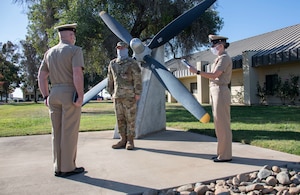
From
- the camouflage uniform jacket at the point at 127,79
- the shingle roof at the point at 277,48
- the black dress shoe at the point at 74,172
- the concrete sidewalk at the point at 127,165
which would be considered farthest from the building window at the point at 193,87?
the black dress shoe at the point at 74,172

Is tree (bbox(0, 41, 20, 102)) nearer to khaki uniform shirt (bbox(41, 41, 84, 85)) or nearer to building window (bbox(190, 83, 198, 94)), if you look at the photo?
building window (bbox(190, 83, 198, 94))

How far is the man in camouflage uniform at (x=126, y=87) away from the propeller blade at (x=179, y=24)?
59.0 inches

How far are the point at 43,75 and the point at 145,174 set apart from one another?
1.88m

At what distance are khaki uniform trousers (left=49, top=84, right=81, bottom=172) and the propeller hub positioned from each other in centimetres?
288

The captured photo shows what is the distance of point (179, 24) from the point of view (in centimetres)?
650

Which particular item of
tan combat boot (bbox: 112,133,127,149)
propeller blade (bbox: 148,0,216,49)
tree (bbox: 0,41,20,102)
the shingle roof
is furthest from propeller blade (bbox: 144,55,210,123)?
tree (bbox: 0,41,20,102)

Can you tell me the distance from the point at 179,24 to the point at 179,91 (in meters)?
1.89

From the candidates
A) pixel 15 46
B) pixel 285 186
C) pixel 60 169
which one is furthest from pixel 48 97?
pixel 15 46

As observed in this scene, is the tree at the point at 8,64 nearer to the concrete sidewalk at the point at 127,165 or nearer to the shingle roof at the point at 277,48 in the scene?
the shingle roof at the point at 277,48

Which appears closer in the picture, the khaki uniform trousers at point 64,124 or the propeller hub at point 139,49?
the khaki uniform trousers at point 64,124

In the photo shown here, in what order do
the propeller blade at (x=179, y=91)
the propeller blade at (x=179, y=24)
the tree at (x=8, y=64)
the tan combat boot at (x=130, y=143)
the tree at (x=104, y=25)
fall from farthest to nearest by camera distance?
1. the tree at (x=8, y=64)
2. the tree at (x=104, y=25)
3. the propeller blade at (x=179, y=24)
4. the tan combat boot at (x=130, y=143)
5. the propeller blade at (x=179, y=91)

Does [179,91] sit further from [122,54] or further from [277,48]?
[277,48]

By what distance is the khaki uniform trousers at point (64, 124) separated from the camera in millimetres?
3689

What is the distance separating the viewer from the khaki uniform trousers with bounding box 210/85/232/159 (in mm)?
4270
